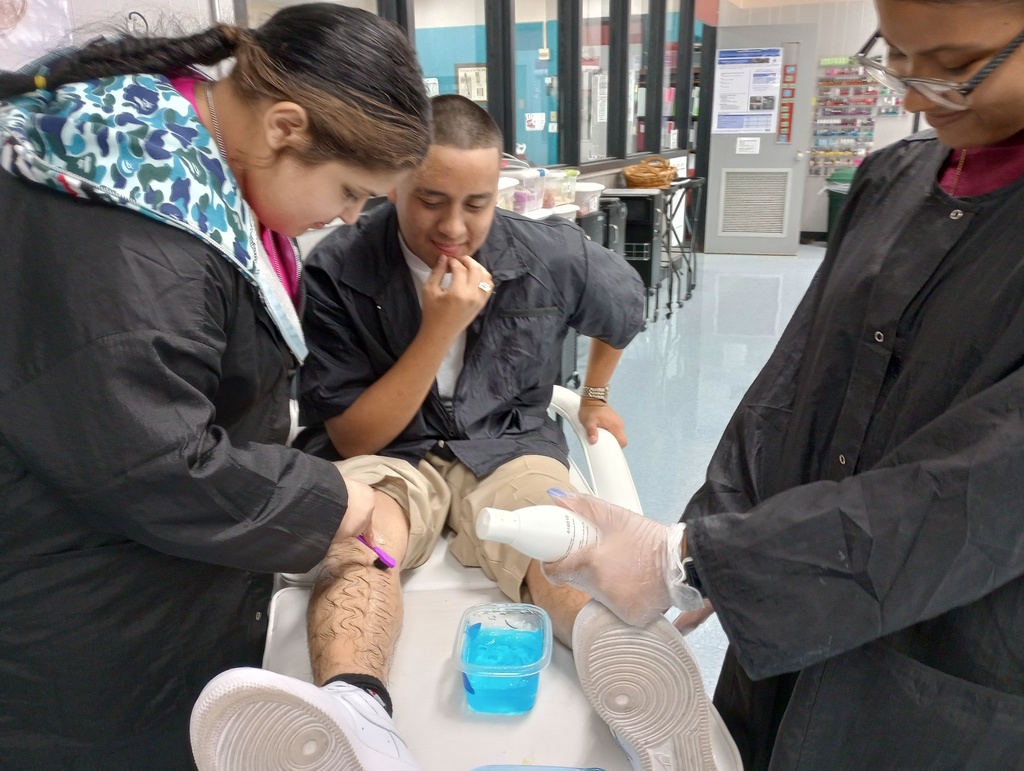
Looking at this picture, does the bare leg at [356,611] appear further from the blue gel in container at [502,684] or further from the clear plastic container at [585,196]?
the clear plastic container at [585,196]

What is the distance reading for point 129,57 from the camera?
0.84 meters

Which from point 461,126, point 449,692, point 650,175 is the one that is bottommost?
point 449,692

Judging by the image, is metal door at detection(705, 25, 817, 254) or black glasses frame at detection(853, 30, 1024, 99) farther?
metal door at detection(705, 25, 817, 254)

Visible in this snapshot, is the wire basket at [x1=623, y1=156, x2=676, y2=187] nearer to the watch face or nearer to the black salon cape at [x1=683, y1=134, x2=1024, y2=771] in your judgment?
the watch face

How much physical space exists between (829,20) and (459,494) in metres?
7.42

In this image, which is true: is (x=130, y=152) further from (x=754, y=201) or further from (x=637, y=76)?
(x=754, y=201)

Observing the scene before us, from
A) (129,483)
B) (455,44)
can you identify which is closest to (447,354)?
(129,483)

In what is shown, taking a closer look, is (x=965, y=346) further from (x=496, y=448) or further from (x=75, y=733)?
(x=75, y=733)

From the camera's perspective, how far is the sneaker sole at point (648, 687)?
81 cm

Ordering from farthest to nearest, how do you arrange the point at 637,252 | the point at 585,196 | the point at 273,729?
the point at 637,252
the point at 585,196
the point at 273,729

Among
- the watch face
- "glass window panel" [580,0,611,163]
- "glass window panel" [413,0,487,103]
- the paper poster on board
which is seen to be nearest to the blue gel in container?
the watch face

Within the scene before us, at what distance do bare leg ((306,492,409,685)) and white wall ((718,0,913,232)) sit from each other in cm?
720

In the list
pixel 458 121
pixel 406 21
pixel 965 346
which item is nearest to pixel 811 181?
pixel 406 21

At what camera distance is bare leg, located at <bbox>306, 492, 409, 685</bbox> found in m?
1.00
